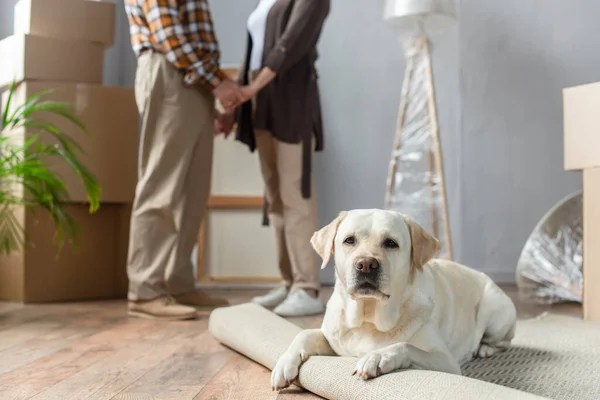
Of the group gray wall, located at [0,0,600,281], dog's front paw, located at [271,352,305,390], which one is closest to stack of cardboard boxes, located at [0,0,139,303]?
gray wall, located at [0,0,600,281]

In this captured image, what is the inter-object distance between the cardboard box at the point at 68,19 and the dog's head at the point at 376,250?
2158 millimetres

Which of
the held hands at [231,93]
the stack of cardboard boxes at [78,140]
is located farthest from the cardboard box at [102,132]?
the held hands at [231,93]

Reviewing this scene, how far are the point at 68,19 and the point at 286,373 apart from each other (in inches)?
90.4

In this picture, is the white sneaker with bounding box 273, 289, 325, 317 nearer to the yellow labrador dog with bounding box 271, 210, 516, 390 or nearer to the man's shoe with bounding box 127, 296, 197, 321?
the man's shoe with bounding box 127, 296, 197, 321

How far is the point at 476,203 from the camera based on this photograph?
4012 millimetres

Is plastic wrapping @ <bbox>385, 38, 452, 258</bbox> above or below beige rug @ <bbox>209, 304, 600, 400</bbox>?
above

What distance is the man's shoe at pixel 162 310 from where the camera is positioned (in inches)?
98.1

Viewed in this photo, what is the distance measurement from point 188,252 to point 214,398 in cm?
135

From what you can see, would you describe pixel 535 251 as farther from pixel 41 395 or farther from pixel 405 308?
pixel 41 395

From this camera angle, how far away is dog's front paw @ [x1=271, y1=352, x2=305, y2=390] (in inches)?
56.0

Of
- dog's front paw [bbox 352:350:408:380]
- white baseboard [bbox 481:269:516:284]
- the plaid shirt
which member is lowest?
white baseboard [bbox 481:269:516:284]

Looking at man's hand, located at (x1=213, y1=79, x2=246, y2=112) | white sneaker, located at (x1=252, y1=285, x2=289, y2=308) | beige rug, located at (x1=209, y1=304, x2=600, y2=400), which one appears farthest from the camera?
white sneaker, located at (x1=252, y1=285, x2=289, y2=308)

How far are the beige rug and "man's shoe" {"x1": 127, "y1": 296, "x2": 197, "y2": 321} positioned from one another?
1.44 ft

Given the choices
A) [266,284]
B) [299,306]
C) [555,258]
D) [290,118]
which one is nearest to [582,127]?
[555,258]
